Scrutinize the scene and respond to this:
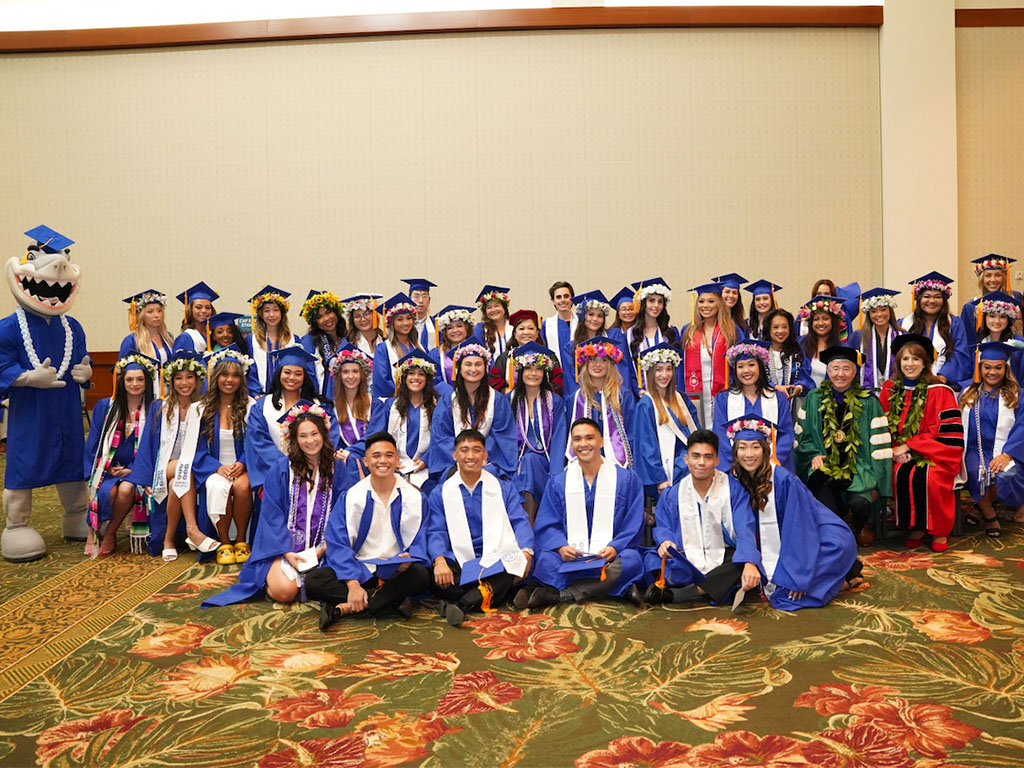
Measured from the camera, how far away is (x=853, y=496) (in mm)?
5781

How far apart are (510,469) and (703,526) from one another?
156cm

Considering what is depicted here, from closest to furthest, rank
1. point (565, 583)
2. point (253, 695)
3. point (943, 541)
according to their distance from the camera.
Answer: point (253, 695)
point (565, 583)
point (943, 541)

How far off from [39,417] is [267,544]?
2.34 m

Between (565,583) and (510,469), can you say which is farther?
(510,469)

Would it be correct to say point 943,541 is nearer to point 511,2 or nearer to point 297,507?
point 297,507

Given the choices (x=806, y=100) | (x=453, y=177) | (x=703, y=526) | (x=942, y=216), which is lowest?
(x=703, y=526)

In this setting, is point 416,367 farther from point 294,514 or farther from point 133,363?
point 133,363

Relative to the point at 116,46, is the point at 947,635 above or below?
below

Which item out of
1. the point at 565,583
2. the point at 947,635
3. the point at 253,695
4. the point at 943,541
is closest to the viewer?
the point at 253,695

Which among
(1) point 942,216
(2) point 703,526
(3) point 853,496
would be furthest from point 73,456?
(1) point 942,216

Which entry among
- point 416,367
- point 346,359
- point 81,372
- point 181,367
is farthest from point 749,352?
point 81,372

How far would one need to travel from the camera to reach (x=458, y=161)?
1076 cm

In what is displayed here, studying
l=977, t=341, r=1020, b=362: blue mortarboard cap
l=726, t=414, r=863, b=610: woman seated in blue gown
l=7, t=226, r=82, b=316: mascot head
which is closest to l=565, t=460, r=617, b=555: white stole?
l=726, t=414, r=863, b=610: woman seated in blue gown

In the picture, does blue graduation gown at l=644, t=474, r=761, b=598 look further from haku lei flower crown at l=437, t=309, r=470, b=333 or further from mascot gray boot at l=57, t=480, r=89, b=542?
mascot gray boot at l=57, t=480, r=89, b=542
